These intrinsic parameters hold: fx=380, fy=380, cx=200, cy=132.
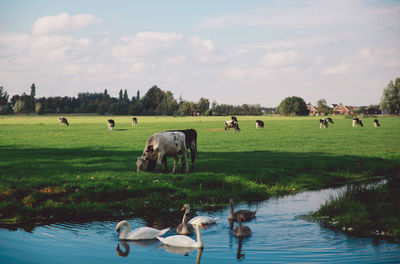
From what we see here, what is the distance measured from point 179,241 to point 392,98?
154 m

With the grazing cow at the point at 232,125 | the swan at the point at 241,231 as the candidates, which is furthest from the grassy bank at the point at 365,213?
the grazing cow at the point at 232,125

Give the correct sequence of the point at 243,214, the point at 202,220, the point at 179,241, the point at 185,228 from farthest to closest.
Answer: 1. the point at 243,214
2. the point at 202,220
3. the point at 185,228
4. the point at 179,241

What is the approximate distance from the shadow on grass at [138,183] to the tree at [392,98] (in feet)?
440

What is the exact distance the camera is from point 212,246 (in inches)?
453

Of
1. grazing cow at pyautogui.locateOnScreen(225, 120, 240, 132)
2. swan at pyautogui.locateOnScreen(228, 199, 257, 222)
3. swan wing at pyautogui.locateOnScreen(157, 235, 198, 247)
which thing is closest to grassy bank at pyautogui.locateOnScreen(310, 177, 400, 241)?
swan at pyautogui.locateOnScreen(228, 199, 257, 222)

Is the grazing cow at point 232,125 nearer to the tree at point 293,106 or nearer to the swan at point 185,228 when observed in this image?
the swan at point 185,228

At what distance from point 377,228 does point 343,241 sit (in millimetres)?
1958

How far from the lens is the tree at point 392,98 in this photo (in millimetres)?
145125

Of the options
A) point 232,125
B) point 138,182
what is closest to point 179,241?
point 138,182

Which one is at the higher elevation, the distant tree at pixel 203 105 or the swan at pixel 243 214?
the distant tree at pixel 203 105

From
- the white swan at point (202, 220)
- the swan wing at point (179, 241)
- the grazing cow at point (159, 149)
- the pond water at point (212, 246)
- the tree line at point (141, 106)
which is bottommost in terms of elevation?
the pond water at point (212, 246)

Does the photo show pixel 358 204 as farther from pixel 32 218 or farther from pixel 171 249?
pixel 32 218

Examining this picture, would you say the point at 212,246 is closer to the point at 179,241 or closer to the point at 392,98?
the point at 179,241

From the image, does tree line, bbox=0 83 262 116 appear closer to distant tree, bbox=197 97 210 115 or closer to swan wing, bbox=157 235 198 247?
distant tree, bbox=197 97 210 115
